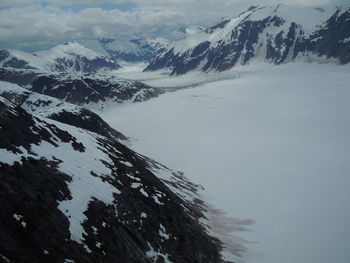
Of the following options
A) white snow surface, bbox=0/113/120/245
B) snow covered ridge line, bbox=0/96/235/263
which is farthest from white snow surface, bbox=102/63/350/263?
white snow surface, bbox=0/113/120/245

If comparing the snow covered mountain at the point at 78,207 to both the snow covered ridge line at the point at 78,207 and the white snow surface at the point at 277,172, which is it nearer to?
the snow covered ridge line at the point at 78,207

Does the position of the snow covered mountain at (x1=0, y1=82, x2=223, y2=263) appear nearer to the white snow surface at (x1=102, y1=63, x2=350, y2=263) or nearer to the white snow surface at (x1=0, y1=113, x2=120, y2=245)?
the white snow surface at (x1=0, y1=113, x2=120, y2=245)

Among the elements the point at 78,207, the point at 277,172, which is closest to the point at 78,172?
the point at 78,207

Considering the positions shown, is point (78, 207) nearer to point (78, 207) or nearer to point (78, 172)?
point (78, 207)

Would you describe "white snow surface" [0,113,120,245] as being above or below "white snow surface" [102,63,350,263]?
above

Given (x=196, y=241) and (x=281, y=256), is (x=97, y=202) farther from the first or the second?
(x=281, y=256)

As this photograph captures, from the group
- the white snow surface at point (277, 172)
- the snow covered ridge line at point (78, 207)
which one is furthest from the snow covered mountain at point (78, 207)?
the white snow surface at point (277, 172)

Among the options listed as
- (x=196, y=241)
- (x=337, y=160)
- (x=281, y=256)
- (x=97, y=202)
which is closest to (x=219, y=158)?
(x=337, y=160)
